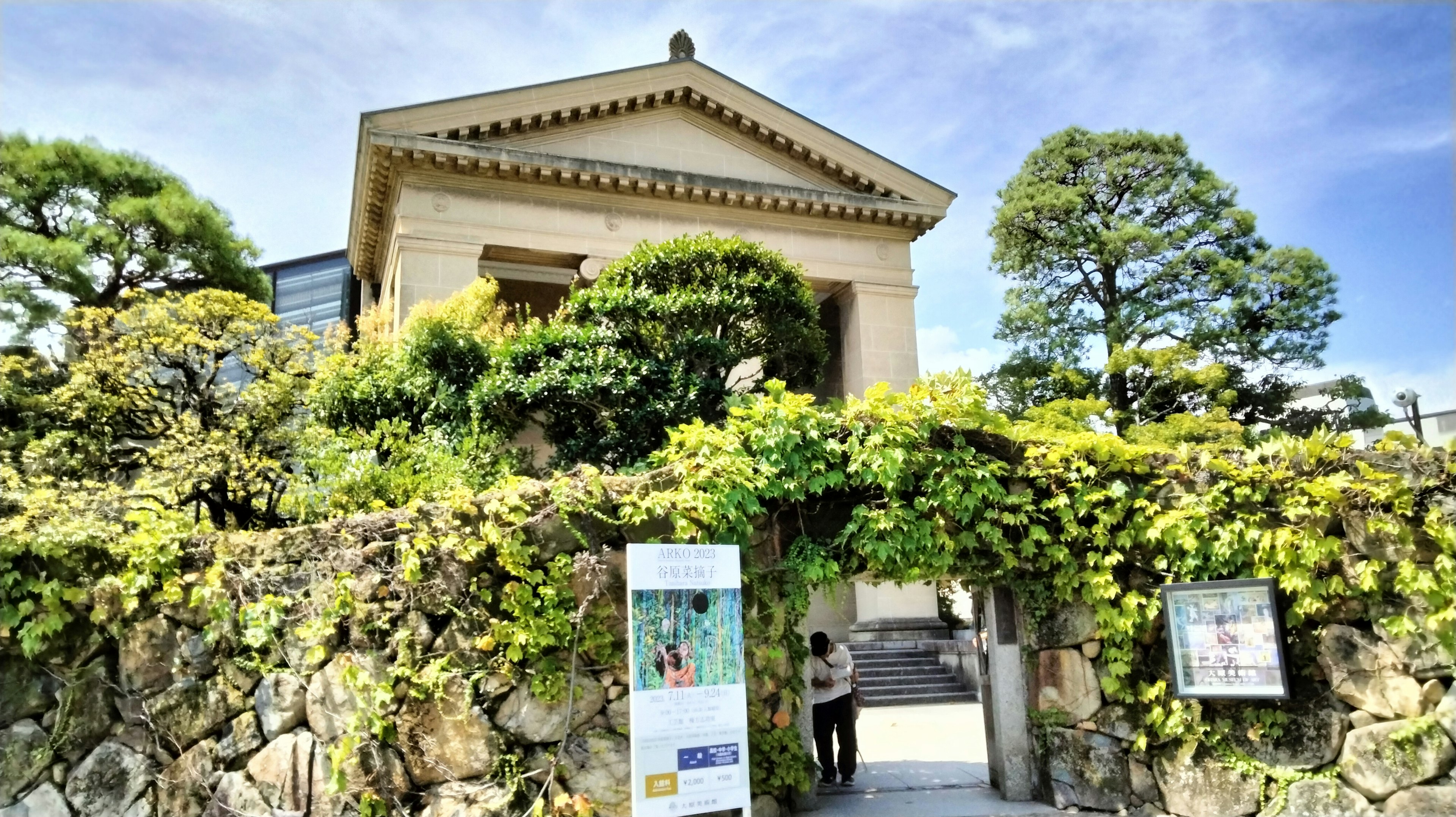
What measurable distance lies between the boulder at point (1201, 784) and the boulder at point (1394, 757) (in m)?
0.72

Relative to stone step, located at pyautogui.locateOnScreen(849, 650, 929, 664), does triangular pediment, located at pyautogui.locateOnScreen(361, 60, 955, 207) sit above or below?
above

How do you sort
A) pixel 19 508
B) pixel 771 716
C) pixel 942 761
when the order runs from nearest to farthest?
1. pixel 771 716
2. pixel 19 508
3. pixel 942 761

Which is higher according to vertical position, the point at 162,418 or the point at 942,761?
the point at 162,418

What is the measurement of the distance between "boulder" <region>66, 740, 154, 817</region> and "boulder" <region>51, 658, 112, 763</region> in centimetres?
10

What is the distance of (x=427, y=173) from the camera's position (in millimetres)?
17703

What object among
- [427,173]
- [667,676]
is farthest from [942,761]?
[427,173]

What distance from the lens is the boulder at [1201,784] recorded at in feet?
26.5

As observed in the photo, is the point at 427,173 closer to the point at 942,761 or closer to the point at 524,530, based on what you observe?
the point at 524,530

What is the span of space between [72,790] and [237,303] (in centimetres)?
804

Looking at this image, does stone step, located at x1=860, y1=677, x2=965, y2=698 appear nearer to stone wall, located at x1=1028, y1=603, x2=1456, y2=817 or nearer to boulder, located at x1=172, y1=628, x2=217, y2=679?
stone wall, located at x1=1028, y1=603, x2=1456, y2=817

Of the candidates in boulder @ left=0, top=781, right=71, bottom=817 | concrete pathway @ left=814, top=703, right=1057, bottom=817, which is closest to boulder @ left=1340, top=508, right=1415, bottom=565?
concrete pathway @ left=814, top=703, right=1057, bottom=817

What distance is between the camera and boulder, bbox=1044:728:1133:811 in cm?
859

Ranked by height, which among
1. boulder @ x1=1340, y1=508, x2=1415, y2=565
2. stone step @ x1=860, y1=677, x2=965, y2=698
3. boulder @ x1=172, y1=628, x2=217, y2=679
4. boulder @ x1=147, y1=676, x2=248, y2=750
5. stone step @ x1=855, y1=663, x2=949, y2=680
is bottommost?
stone step @ x1=860, y1=677, x2=965, y2=698

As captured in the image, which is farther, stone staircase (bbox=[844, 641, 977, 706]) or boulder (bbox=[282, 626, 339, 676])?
stone staircase (bbox=[844, 641, 977, 706])
